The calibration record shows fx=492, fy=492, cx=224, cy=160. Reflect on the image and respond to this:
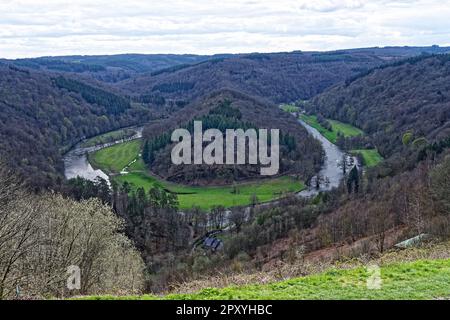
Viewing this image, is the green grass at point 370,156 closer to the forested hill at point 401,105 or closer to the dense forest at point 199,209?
the forested hill at point 401,105

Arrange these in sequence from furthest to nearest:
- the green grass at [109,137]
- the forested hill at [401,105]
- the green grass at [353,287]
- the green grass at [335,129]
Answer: the green grass at [109,137] < the green grass at [335,129] < the forested hill at [401,105] < the green grass at [353,287]

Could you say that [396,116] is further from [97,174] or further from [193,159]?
[97,174]

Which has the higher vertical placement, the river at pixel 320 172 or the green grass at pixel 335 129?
the green grass at pixel 335 129

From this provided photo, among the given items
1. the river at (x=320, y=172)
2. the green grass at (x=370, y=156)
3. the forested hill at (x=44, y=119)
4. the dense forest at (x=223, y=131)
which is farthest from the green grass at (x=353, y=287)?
the green grass at (x=370, y=156)

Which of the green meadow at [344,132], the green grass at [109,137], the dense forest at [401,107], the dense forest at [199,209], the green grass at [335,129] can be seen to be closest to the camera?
the dense forest at [199,209]

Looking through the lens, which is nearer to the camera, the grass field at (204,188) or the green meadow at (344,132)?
the grass field at (204,188)

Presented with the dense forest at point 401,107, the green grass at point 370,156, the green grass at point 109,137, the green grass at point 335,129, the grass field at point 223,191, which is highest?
the dense forest at point 401,107

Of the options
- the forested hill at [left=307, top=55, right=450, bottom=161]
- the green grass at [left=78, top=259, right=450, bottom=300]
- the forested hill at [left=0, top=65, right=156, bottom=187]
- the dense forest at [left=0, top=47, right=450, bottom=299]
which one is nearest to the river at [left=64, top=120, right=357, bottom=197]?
the dense forest at [left=0, top=47, right=450, bottom=299]
